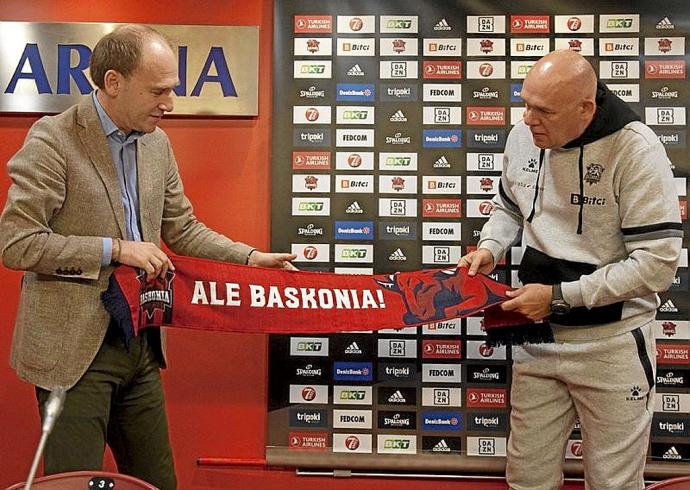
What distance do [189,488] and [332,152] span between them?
5.12 ft

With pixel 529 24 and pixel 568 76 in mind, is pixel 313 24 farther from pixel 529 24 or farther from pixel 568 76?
pixel 568 76

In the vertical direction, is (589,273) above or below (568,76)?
below

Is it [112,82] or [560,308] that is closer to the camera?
[112,82]

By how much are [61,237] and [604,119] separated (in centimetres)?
164

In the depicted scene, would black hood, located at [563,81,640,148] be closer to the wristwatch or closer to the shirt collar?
the wristwatch

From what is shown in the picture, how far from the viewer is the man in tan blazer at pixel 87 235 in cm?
200

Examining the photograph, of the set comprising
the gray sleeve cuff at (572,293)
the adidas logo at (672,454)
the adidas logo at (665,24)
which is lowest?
the adidas logo at (672,454)

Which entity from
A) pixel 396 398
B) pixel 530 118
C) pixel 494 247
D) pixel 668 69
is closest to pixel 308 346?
pixel 396 398

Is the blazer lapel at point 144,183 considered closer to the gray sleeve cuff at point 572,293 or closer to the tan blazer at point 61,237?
the tan blazer at point 61,237

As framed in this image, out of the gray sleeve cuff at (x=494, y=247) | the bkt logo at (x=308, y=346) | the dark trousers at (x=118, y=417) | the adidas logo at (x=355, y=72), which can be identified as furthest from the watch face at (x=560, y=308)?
the adidas logo at (x=355, y=72)

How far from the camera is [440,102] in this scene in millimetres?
3078

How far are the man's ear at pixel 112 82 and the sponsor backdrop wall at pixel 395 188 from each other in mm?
1040

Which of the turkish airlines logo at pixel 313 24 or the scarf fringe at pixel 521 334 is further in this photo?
the turkish airlines logo at pixel 313 24

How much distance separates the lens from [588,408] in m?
2.32
